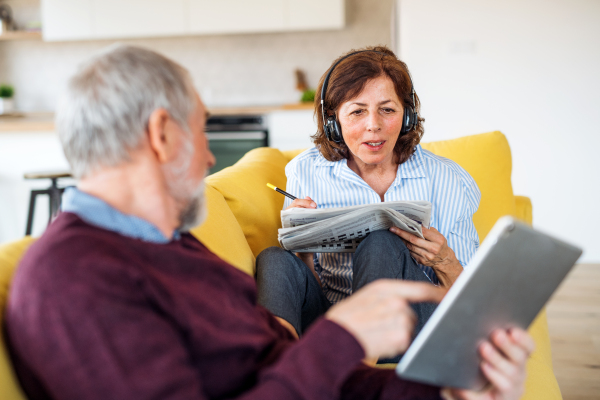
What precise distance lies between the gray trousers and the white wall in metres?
2.45

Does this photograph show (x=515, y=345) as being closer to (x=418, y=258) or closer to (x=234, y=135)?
(x=418, y=258)

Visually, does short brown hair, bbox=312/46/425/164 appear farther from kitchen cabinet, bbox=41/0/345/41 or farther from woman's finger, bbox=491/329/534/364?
kitchen cabinet, bbox=41/0/345/41

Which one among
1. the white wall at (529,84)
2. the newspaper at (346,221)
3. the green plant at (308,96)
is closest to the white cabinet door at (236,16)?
the green plant at (308,96)

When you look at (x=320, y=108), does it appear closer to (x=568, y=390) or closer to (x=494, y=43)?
(x=568, y=390)

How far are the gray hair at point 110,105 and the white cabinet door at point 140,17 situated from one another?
393 cm

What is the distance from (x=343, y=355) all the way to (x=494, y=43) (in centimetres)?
326

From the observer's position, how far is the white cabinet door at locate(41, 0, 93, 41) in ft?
14.3

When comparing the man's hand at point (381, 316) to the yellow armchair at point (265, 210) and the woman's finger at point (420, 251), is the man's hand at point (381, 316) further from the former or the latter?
the woman's finger at point (420, 251)

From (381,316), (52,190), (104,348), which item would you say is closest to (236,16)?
(52,190)

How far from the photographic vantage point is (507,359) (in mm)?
761

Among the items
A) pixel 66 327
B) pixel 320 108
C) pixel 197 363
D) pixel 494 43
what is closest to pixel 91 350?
pixel 66 327

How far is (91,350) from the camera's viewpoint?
1.79ft

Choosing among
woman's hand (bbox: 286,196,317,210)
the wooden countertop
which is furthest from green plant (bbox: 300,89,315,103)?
woman's hand (bbox: 286,196,317,210)

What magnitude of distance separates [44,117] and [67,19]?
952 mm
